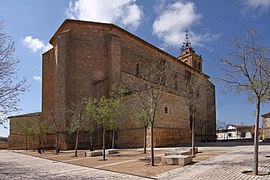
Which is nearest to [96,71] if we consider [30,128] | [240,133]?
[30,128]

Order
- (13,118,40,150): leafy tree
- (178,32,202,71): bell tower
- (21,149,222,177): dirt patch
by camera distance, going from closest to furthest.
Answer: (21,149,222,177): dirt patch, (13,118,40,150): leafy tree, (178,32,202,71): bell tower

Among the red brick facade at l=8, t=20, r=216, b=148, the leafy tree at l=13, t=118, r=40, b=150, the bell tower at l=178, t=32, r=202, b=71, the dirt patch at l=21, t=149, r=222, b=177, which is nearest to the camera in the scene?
the dirt patch at l=21, t=149, r=222, b=177

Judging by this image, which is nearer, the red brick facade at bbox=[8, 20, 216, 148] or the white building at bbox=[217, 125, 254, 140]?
the red brick facade at bbox=[8, 20, 216, 148]

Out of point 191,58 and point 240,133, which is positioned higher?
point 191,58

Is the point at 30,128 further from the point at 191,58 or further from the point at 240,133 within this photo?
the point at 240,133

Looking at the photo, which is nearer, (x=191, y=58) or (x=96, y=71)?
(x=96, y=71)

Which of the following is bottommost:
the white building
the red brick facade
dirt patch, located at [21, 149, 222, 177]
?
the white building

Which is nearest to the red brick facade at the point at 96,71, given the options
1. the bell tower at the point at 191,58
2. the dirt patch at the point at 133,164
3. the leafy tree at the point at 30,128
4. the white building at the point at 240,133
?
the leafy tree at the point at 30,128

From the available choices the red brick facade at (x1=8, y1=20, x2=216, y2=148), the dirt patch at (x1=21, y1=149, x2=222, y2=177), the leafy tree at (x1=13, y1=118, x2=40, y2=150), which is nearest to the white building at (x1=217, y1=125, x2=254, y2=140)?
the red brick facade at (x1=8, y1=20, x2=216, y2=148)

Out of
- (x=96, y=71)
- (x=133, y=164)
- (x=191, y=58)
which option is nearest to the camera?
(x=133, y=164)

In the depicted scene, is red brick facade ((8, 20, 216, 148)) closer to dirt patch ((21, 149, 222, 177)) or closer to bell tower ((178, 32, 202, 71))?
dirt patch ((21, 149, 222, 177))

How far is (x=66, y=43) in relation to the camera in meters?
25.0

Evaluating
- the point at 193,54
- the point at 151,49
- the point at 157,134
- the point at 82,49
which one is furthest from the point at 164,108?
the point at 193,54

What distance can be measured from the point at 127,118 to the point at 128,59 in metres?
8.08
